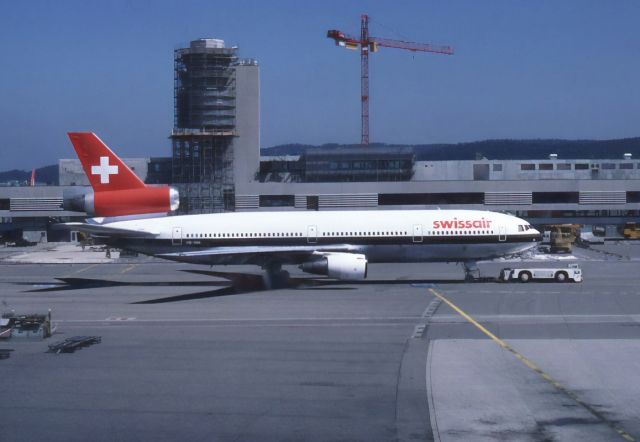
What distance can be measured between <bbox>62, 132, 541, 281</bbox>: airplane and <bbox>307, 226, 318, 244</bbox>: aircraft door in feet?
0.22

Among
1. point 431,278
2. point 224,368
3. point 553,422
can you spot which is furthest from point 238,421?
point 431,278

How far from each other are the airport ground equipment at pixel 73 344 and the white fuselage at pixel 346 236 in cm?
1950

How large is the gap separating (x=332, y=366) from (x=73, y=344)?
10482 millimetres

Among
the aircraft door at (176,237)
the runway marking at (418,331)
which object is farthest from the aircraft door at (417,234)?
the runway marking at (418,331)

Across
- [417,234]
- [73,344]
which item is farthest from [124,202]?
[73,344]

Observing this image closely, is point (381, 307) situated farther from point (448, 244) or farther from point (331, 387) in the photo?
point (331, 387)

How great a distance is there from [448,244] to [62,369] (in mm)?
30582

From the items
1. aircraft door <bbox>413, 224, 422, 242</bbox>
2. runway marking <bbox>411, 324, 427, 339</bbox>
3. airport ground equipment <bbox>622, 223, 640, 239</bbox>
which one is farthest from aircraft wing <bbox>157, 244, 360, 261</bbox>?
airport ground equipment <bbox>622, 223, 640, 239</bbox>

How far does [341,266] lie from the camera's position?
47.5 m

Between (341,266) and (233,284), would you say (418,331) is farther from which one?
(233,284)

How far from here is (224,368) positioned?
83.8 ft

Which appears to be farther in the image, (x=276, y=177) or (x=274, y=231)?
(x=276, y=177)

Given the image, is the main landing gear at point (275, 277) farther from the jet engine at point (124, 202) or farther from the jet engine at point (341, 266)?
the jet engine at point (124, 202)

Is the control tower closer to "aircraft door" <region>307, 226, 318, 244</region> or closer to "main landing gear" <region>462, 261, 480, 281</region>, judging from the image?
"aircraft door" <region>307, 226, 318, 244</region>
